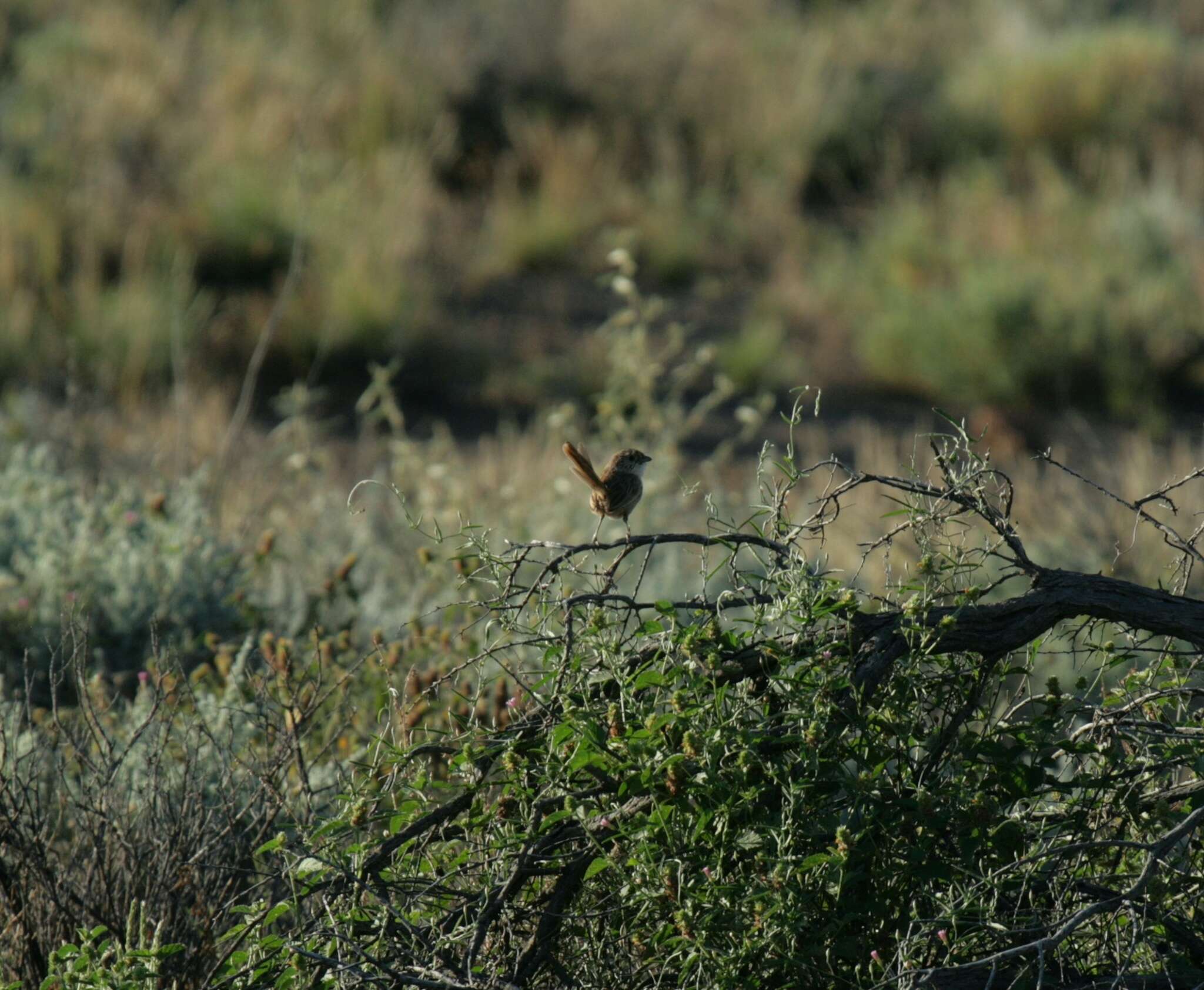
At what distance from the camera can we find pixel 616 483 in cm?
351

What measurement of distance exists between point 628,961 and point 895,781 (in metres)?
0.57

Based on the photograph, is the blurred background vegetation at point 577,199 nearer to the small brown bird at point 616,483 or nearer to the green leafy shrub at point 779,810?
the small brown bird at point 616,483

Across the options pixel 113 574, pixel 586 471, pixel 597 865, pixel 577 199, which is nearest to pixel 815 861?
pixel 597 865

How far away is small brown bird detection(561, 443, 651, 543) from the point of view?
343 centimetres

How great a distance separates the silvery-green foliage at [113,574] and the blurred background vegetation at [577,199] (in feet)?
11.7

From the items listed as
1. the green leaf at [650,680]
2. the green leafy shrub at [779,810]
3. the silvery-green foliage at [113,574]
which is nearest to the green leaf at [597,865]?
the green leafy shrub at [779,810]

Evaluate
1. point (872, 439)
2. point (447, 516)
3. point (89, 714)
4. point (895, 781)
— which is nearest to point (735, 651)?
point (895, 781)

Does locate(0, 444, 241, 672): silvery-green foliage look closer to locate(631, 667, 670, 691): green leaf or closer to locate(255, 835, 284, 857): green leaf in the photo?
locate(255, 835, 284, 857): green leaf

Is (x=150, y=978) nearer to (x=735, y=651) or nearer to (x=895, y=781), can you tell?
(x=735, y=651)

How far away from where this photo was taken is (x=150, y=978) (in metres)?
2.37

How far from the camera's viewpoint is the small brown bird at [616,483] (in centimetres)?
343

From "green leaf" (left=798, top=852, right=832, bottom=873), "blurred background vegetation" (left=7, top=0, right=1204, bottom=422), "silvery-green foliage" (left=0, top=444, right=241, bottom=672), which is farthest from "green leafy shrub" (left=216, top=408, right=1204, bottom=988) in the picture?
"blurred background vegetation" (left=7, top=0, right=1204, bottom=422)

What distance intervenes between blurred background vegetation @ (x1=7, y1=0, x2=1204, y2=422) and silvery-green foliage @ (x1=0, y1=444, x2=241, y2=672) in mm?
3568

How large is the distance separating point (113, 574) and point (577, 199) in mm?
9026
